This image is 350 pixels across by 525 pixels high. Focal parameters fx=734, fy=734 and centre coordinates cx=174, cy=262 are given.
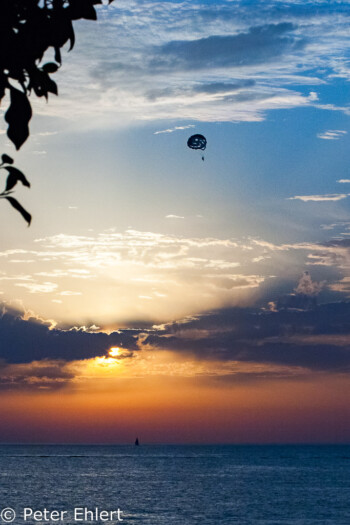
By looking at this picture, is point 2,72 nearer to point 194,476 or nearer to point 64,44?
point 64,44

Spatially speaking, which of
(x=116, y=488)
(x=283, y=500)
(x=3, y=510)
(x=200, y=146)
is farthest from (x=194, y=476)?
(x=200, y=146)

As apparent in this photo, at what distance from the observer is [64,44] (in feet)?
15.2

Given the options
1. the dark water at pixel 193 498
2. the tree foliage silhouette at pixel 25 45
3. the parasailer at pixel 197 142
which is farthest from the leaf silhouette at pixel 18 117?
the dark water at pixel 193 498

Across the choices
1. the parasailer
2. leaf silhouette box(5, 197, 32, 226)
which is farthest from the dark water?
leaf silhouette box(5, 197, 32, 226)

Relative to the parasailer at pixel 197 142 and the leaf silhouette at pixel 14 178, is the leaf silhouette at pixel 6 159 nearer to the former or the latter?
the leaf silhouette at pixel 14 178

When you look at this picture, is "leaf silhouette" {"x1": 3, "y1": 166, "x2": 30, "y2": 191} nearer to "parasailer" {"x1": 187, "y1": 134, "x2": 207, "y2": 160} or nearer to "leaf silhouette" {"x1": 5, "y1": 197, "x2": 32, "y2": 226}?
"leaf silhouette" {"x1": 5, "y1": 197, "x2": 32, "y2": 226}

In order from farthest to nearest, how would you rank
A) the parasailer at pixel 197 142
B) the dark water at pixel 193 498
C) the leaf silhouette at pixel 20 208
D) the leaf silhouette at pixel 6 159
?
the dark water at pixel 193 498 < the parasailer at pixel 197 142 < the leaf silhouette at pixel 20 208 < the leaf silhouette at pixel 6 159

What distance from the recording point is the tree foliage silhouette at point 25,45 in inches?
174

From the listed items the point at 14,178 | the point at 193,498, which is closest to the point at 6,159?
the point at 14,178

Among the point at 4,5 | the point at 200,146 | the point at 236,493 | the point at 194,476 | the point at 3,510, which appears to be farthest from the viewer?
the point at 194,476

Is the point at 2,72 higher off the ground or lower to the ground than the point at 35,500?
higher

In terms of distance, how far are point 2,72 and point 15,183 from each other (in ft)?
2.26

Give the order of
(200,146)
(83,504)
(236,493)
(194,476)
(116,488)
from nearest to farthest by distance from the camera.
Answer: (200,146)
(83,504)
(236,493)
(116,488)
(194,476)

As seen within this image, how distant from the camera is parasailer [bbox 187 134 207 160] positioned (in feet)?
173
